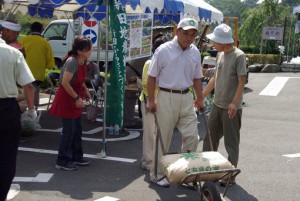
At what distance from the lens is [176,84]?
511cm

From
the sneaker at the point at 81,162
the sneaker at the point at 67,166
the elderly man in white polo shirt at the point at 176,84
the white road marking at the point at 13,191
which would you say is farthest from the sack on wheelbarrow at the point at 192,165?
the sneaker at the point at 81,162

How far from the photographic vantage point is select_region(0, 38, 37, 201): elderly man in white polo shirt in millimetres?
3889

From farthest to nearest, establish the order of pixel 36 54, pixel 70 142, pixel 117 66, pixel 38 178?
pixel 36 54
pixel 117 66
pixel 70 142
pixel 38 178

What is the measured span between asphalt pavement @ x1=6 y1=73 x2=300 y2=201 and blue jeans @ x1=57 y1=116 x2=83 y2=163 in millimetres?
206

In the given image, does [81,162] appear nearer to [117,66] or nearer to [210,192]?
[117,66]

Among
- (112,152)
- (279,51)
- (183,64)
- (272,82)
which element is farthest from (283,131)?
(279,51)

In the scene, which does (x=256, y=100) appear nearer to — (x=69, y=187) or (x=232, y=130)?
(x=232, y=130)

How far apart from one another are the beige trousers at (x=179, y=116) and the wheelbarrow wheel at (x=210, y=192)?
2.58 feet

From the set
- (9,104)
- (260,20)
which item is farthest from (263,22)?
(9,104)

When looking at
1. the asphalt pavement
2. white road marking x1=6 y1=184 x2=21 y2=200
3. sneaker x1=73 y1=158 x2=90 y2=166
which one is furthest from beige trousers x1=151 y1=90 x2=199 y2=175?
white road marking x1=6 y1=184 x2=21 y2=200

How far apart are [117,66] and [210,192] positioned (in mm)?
3334

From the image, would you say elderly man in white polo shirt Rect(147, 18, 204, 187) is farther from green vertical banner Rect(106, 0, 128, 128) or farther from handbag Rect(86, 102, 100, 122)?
handbag Rect(86, 102, 100, 122)

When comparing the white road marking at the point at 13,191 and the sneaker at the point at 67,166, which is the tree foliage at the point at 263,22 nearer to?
the sneaker at the point at 67,166

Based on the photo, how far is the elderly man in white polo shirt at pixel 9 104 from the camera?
12.8 feet
